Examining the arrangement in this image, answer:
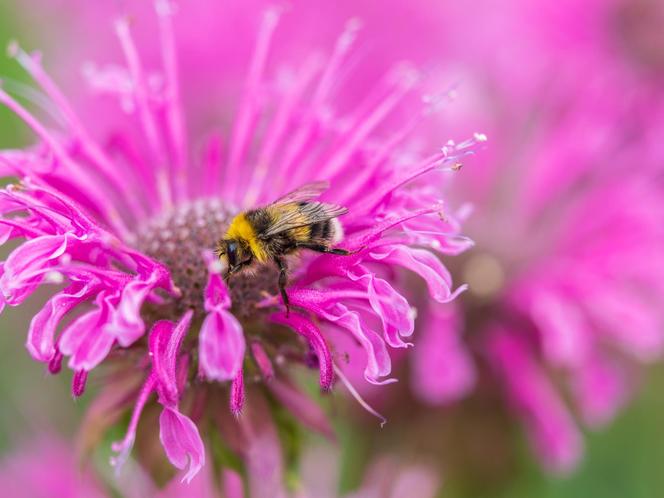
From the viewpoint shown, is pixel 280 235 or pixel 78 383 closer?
pixel 78 383

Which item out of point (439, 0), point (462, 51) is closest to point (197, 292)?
point (462, 51)

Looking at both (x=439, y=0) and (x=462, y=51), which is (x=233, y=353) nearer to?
(x=462, y=51)

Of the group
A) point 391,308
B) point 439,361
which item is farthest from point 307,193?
point 439,361

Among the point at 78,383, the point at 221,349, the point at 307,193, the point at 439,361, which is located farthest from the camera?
the point at 439,361

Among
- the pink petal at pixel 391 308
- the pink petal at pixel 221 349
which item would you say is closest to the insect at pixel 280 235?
the pink petal at pixel 391 308

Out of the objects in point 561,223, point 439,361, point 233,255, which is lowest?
point 439,361

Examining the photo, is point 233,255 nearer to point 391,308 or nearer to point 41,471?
point 391,308
